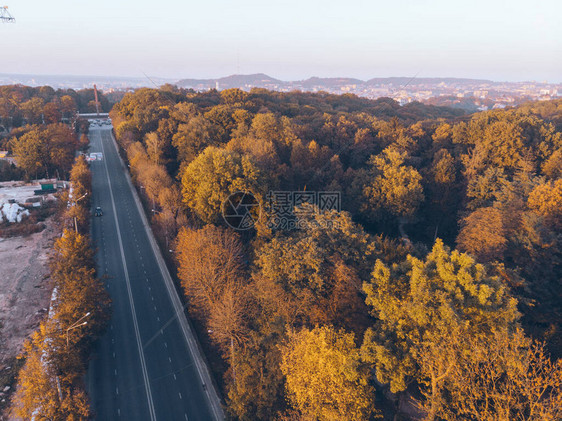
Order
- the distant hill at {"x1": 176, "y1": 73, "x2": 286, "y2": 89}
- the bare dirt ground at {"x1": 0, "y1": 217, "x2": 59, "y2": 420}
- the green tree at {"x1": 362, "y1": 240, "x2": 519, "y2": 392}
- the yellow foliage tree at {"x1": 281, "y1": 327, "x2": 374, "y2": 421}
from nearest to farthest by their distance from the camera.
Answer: the yellow foliage tree at {"x1": 281, "y1": 327, "x2": 374, "y2": 421}
the green tree at {"x1": 362, "y1": 240, "x2": 519, "y2": 392}
the bare dirt ground at {"x1": 0, "y1": 217, "x2": 59, "y2": 420}
the distant hill at {"x1": 176, "y1": 73, "x2": 286, "y2": 89}

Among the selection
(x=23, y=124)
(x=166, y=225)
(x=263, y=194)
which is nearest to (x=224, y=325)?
(x=263, y=194)

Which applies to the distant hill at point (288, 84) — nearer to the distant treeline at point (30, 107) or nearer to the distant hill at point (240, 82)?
the distant hill at point (240, 82)

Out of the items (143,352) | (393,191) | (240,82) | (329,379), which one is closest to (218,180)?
(143,352)

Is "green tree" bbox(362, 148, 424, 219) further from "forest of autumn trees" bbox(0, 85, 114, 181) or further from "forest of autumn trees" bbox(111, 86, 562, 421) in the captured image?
"forest of autumn trees" bbox(0, 85, 114, 181)

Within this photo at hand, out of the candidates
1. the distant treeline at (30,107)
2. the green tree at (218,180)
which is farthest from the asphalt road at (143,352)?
the distant treeline at (30,107)

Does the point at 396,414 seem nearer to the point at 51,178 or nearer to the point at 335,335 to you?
the point at 335,335

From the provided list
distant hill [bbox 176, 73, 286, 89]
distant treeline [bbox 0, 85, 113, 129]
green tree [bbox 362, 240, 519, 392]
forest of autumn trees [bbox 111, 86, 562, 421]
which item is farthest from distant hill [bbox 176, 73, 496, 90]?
green tree [bbox 362, 240, 519, 392]

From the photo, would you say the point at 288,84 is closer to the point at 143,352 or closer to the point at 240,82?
the point at 240,82
